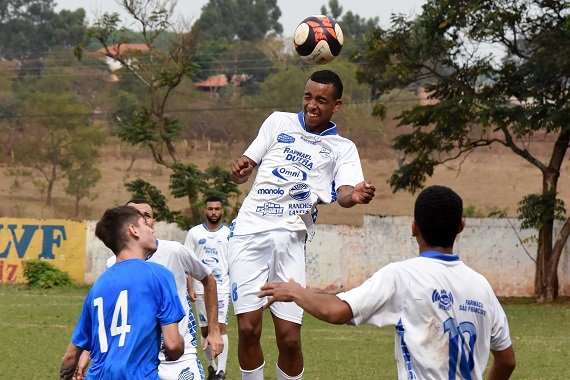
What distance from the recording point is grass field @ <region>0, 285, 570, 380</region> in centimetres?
1468

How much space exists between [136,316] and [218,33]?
308 ft

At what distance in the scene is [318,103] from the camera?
8.95 metres

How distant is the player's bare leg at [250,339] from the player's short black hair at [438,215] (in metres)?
3.11

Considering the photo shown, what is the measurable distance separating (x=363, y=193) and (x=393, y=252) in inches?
931

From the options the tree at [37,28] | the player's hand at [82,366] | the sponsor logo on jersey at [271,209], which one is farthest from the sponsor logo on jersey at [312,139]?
the tree at [37,28]

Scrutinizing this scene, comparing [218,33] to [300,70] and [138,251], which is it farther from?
[138,251]

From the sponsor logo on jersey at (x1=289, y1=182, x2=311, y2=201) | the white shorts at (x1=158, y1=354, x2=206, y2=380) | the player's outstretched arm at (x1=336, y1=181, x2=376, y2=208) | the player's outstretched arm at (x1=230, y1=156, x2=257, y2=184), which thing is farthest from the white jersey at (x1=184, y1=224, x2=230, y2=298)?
the player's outstretched arm at (x1=336, y1=181, x2=376, y2=208)

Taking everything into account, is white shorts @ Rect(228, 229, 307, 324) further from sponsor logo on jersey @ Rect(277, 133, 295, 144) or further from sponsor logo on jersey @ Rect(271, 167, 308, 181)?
sponsor logo on jersey @ Rect(277, 133, 295, 144)

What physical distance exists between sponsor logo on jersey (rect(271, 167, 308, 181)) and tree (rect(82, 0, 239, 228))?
22.0m

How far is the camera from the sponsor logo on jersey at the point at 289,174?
891 cm

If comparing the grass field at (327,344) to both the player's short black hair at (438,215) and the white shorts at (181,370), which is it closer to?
the white shorts at (181,370)

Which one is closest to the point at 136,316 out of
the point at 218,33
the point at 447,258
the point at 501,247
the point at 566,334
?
the point at 447,258

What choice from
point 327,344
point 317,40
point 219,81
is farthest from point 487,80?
point 219,81

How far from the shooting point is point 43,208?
5403 centimetres
